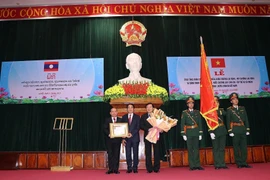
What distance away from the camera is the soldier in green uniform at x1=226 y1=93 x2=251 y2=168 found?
15.2 feet

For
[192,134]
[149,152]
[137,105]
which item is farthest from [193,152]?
[137,105]

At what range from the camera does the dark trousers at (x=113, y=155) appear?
4.25 meters

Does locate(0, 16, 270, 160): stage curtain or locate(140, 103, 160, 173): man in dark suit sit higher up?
locate(0, 16, 270, 160): stage curtain

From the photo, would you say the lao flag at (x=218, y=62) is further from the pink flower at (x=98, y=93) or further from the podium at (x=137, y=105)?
the pink flower at (x=98, y=93)

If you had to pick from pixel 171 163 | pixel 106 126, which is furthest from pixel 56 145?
pixel 171 163

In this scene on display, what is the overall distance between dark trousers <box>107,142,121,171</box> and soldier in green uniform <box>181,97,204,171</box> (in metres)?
1.36

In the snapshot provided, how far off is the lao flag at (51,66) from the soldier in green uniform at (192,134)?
12.7 ft

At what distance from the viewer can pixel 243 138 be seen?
4707 millimetres

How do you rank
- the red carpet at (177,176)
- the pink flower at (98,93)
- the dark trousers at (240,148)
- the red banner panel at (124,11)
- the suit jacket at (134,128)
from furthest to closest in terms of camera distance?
the red banner panel at (124,11)
the pink flower at (98,93)
the dark trousers at (240,148)
the suit jacket at (134,128)
the red carpet at (177,176)

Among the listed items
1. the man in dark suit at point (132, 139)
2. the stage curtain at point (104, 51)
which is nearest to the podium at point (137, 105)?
the man in dark suit at point (132, 139)

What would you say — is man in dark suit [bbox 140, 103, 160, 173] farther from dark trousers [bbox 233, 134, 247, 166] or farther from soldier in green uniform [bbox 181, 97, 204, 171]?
dark trousers [bbox 233, 134, 247, 166]

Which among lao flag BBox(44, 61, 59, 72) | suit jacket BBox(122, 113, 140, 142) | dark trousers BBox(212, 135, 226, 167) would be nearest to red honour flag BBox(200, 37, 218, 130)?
dark trousers BBox(212, 135, 226, 167)

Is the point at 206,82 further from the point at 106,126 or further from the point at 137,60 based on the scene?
the point at 106,126

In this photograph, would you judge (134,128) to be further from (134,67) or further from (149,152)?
(134,67)
